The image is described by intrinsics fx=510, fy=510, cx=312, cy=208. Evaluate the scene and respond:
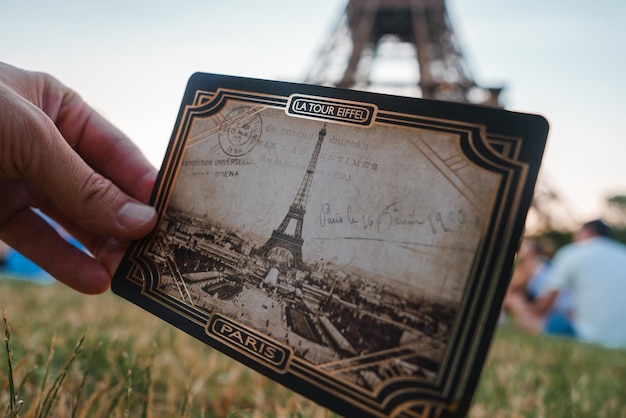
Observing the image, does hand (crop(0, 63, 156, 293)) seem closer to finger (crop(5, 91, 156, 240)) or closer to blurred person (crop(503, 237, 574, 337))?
finger (crop(5, 91, 156, 240))

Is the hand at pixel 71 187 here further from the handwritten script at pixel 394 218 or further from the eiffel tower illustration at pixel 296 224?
the handwritten script at pixel 394 218

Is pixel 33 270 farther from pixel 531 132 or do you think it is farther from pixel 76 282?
pixel 531 132

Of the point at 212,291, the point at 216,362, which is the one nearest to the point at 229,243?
the point at 212,291

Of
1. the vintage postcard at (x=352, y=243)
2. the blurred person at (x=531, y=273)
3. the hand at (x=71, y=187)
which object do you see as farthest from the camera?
the blurred person at (x=531, y=273)

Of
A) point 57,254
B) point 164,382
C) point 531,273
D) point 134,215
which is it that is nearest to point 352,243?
point 134,215

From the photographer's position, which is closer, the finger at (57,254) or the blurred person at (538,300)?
the finger at (57,254)

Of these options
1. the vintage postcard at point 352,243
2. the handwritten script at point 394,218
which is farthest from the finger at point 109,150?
the handwritten script at point 394,218
